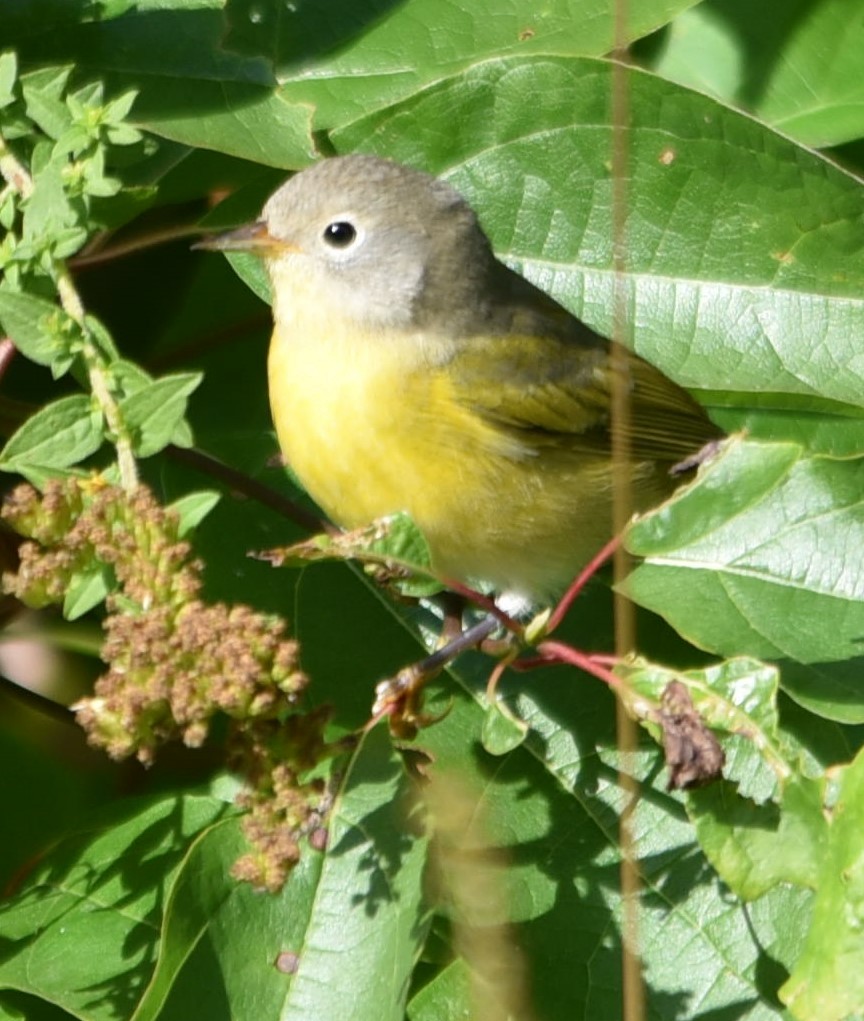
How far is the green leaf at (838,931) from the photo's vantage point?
1851 mm

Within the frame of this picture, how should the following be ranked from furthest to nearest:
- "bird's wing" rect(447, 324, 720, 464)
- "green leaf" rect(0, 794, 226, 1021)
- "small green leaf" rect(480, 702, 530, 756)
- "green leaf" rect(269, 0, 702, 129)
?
1. "bird's wing" rect(447, 324, 720, 464)
2. "green leaf" rect(269, 0, 702, 129)
3. "green leaf" rect(0, 794, 226, 1021)
4. "small green leaf" rect(480, 702, 530, 756)

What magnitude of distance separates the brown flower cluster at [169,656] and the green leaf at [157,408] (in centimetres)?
11

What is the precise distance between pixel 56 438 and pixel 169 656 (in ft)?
1.49

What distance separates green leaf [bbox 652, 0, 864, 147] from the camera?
3297 mm

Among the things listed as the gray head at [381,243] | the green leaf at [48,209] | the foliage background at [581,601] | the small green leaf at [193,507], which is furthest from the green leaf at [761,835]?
the gray head at [381,243]

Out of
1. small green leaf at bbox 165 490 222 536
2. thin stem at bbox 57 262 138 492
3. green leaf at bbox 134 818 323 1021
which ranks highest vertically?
thin stem at bbox 57 262 138 492

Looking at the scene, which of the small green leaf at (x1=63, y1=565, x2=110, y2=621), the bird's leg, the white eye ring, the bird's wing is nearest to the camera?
the small green leaf at (x1=63, y1=565, x2=110, y2=621)

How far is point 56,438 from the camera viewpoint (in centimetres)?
211

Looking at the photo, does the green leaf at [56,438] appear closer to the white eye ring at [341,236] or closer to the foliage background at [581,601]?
the foliage background at [581,601]

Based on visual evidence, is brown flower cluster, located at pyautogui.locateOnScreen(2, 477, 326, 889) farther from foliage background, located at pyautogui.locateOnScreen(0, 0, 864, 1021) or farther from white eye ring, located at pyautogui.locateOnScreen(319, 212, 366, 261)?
white eye ring, located at pyautogui.locateOnScreen(319, 212, 366, 261)

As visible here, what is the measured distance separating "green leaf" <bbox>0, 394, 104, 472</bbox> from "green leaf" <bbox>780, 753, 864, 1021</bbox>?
1015mm

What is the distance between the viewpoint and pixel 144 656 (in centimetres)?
178

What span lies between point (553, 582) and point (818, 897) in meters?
1.51


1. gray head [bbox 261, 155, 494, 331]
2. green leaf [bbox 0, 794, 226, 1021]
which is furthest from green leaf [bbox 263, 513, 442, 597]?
gray head [bbox 261, 155, 494, 331]
